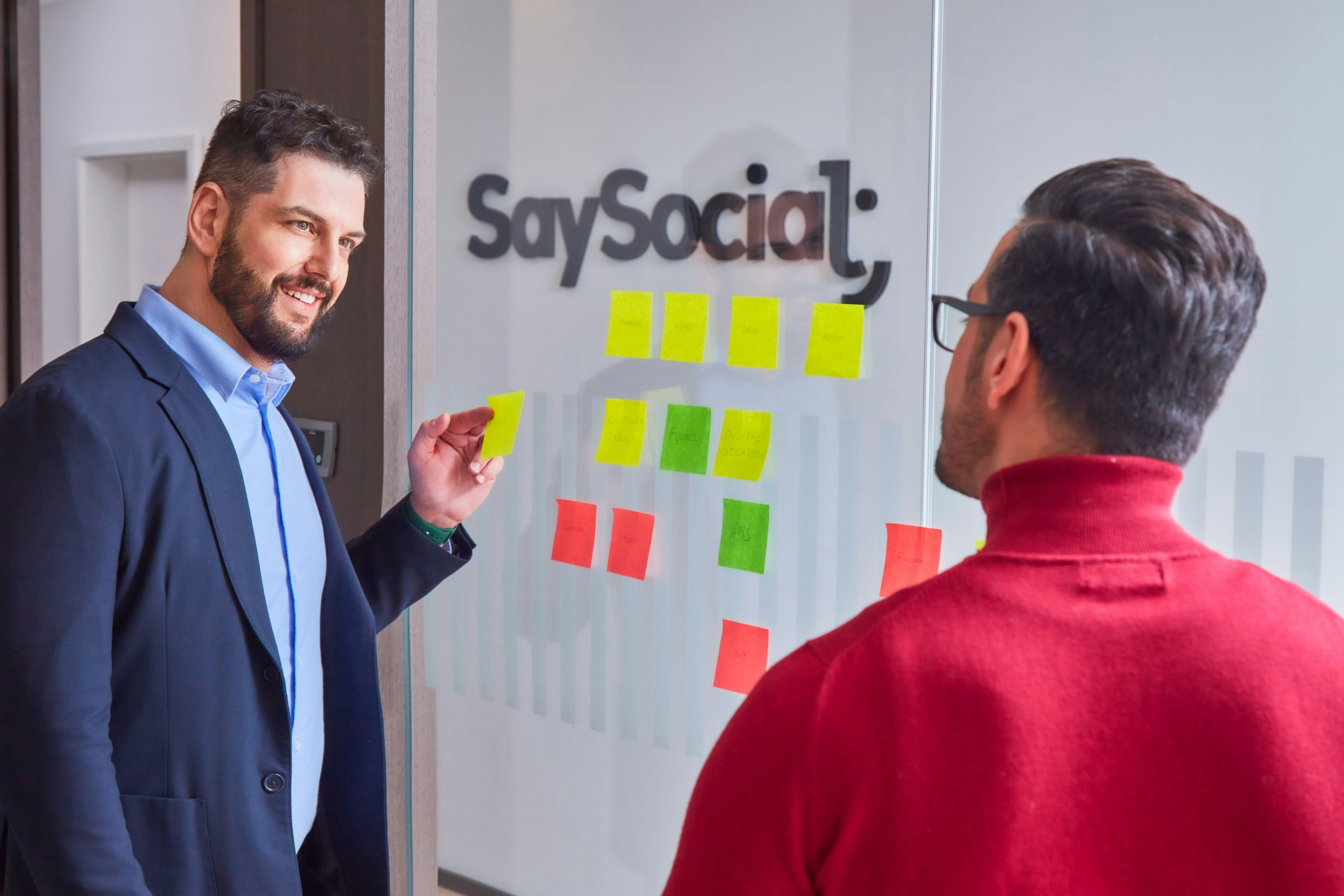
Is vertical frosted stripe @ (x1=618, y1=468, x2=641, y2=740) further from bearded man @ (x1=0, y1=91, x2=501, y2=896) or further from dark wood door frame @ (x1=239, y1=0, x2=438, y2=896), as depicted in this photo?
dark wood door frame @ (x1=239, y1=0, x2=438, y2=896)

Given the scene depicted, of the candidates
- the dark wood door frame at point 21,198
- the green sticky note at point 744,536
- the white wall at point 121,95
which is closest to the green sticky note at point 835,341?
the green sticky note at point 744,536

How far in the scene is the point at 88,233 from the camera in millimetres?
3580

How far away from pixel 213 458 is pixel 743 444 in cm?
77

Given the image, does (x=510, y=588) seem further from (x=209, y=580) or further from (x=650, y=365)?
(x=209, y=580)

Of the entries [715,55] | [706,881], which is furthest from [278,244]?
[706,881]

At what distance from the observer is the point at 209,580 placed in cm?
121

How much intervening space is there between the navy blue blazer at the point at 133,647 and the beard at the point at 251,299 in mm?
112

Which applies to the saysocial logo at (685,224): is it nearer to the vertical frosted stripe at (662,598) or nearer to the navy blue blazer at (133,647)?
the vertical frosted stripe at (662,598)

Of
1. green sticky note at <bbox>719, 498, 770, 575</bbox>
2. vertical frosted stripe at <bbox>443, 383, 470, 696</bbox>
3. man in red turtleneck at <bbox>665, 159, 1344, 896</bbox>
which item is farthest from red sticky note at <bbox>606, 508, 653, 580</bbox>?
man in red turtleneck at <bbox>665, 159, 1344, 896</bbox>

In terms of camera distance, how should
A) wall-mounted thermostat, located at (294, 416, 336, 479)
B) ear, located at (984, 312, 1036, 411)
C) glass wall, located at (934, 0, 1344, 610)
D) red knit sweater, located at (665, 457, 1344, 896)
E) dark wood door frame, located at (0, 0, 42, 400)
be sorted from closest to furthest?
red knit sweater, located at (665, 457, 1344, 896), ear, located at (984, 312, 1036, 411), glass wall, located at (934, 0, 1344, 610), wall-mounted thermostat, located at (294, 416, 336, 479), dark wood door frame, located at (0, 0, 42, 400)

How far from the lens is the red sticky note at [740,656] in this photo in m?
1.61

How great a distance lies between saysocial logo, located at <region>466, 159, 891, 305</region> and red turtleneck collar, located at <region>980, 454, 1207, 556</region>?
797mm

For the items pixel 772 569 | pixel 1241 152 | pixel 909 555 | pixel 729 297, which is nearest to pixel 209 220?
pixel 729 297

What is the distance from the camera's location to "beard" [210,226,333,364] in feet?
4.46
